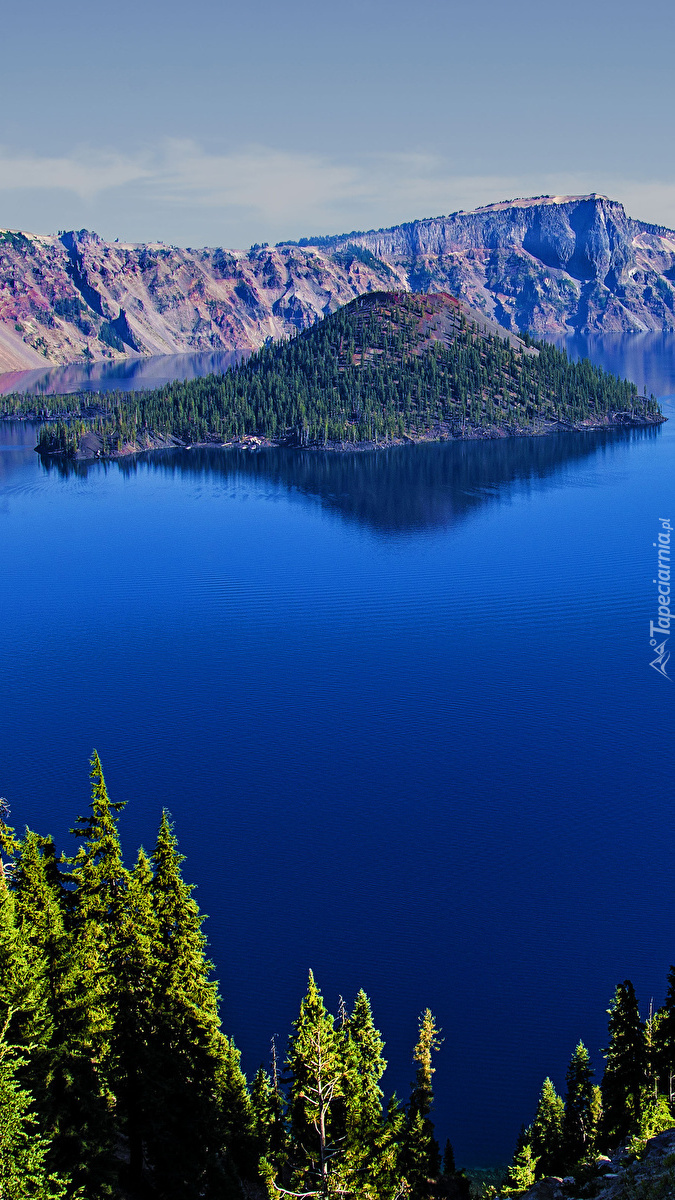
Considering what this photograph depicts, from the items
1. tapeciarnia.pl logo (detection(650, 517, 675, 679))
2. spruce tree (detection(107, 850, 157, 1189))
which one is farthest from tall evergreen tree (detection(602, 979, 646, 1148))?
tapeciarnia.pl logo (detection(650, 517, 675, 679))

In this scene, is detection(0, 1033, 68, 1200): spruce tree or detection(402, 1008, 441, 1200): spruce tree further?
detection(402, 1008, 441, 1200): spruce tree

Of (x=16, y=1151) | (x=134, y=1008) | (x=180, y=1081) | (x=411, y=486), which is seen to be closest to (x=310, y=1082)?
(x=180, y=1081)

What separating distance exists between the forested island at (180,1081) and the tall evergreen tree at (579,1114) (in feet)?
0.21

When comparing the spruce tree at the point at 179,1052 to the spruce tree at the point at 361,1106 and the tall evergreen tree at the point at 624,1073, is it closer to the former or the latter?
the spruce tree at the point at 361,1106

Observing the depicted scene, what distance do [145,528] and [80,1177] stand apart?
124 metres

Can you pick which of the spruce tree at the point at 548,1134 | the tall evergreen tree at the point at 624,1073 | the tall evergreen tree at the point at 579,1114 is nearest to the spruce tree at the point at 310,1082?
the spruce tree at the point at 548,1134

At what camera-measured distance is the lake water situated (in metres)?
48.2

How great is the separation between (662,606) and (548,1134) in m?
71.1

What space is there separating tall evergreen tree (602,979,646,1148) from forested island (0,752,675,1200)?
58 millimetres

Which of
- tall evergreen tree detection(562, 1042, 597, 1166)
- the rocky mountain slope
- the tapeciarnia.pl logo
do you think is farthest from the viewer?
the tapeciarnia.pl logo

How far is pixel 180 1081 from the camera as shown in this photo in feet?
113

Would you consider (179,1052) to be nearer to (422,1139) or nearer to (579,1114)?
(422,1139)

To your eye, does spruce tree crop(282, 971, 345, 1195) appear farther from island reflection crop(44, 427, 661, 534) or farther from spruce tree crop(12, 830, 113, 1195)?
island reflection crop(44, 427, 661, 534)

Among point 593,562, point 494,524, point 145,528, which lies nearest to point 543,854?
point 593,562
